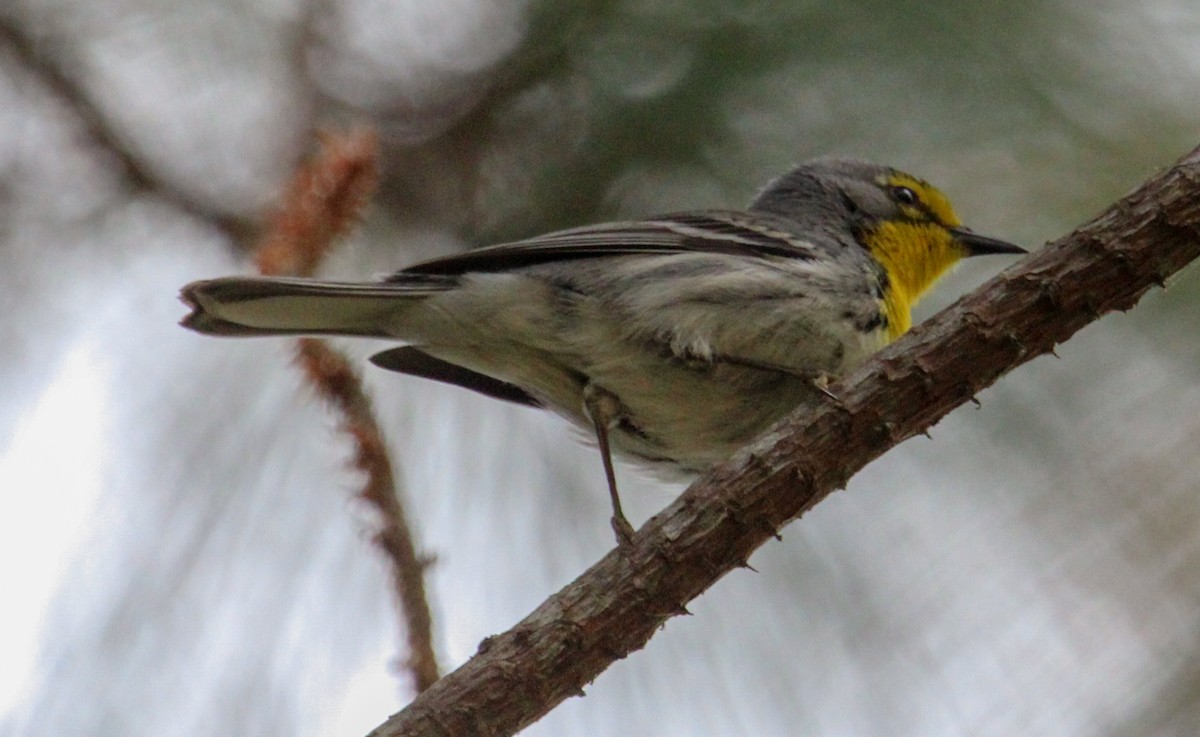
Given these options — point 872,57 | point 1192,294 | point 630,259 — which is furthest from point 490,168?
point 1192,294

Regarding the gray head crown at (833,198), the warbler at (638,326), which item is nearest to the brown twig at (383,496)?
the warbler at (638,326)

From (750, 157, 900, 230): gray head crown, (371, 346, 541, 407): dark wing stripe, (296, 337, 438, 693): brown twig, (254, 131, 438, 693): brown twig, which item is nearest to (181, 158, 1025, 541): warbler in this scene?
(371, 346, 541, 407): dark wing stripe

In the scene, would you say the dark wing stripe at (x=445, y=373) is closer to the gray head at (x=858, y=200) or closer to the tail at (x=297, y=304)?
the tail at (x=297, y=304)

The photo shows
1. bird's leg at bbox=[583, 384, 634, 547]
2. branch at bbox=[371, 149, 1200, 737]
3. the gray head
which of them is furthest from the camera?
the gray head

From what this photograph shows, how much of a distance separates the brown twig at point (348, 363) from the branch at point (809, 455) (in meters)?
0.13

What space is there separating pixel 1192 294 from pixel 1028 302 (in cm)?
59

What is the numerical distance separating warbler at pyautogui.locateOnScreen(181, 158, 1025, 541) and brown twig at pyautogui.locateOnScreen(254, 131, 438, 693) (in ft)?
1.43

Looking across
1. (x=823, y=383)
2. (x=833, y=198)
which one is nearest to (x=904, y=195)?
(x=833, y=198)

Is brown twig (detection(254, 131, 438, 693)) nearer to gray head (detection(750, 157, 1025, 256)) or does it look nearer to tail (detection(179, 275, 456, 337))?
tail (detection(179, 275, 456, 337))

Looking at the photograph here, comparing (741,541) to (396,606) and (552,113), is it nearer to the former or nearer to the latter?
(396,606)

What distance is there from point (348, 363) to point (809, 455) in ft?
2.72

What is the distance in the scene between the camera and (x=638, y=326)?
2850 millimetres

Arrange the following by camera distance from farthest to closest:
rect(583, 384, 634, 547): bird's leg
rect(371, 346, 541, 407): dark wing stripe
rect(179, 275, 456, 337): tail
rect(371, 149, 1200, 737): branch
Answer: rect(371, 346, 541, 407): dark wing stripe
rect(583, 384, 634, 547): bird's leg
rect(179, 275, 456, 337): tail
rect(371, 149, 1200, 737): branch

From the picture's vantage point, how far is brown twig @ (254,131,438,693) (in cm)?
195
